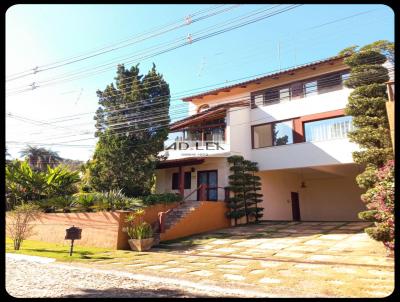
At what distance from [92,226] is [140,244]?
289cm

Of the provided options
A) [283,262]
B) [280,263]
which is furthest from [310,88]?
[280,263]

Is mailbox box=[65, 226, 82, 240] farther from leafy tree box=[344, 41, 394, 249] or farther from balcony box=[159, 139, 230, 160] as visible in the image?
leafy tree box=[344, 41, 394, 249]

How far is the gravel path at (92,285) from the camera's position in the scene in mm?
6426

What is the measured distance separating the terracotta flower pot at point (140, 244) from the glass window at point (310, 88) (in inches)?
507

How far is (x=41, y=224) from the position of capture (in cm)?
1641

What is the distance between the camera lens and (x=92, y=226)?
14.4 meters

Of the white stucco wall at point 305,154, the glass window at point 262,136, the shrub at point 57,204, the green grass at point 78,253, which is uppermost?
the glass window at point 262,136

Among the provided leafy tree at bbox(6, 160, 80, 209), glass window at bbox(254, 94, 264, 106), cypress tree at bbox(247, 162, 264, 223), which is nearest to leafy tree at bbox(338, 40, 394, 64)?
glass window at bbox(254, 94, 264, 106)

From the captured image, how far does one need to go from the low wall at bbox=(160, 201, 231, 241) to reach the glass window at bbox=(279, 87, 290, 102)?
25.3ft

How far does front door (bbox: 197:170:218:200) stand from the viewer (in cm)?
2002

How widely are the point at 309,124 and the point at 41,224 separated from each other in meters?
15.8

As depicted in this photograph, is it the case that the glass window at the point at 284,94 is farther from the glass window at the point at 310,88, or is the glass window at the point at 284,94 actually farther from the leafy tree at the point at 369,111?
the leafy tree at the point at 369,111

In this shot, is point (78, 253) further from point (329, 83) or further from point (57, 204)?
point (329, 83)

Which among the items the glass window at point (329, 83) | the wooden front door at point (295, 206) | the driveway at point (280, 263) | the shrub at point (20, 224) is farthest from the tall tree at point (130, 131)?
the wooden front door at point (295, 206)
